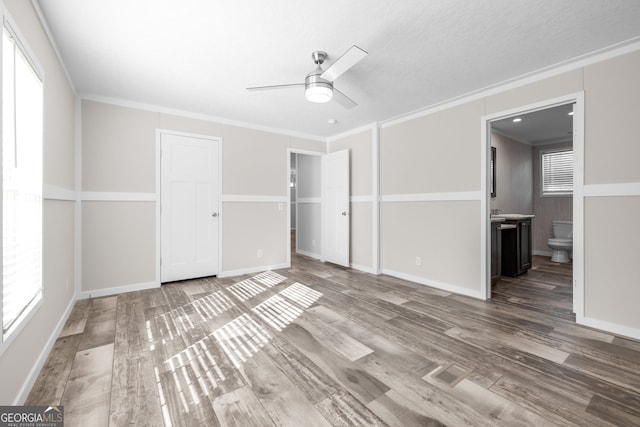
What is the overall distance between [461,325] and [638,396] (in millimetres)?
1070

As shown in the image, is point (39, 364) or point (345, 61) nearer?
point (39, 364)

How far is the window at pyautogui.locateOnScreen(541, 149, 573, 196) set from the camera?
18.1 feet

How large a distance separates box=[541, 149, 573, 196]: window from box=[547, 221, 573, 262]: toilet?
665 millimetres

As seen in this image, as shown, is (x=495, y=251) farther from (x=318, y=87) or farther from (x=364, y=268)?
(x=318, y=87)

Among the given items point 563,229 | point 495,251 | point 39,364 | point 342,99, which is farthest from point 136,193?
point 563,229

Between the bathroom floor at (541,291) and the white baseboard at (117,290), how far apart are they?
14.1 ft

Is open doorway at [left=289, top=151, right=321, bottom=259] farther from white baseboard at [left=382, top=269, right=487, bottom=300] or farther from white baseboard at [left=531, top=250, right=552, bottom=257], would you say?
white baseboard at [left=531, top=250, right=552, bottom=257]

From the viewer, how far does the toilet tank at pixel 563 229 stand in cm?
530

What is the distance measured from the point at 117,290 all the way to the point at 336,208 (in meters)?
3.44

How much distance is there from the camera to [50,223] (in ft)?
7.23

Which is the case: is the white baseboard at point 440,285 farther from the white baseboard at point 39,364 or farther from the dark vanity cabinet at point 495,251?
the white baseboard at point 39,364

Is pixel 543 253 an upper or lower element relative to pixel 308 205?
lower

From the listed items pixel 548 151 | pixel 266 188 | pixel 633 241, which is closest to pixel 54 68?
pixel 266 188

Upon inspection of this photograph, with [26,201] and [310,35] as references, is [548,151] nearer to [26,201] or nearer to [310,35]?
[310,35]
